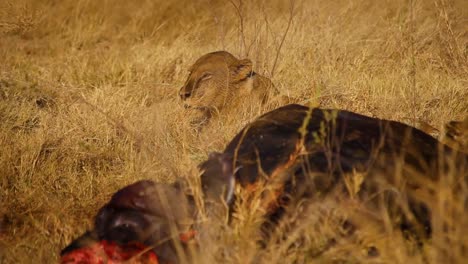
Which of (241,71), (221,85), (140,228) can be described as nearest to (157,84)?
(221,85)

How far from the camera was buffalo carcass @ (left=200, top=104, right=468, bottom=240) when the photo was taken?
3193 millimetres

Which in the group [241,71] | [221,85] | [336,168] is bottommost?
[221,85]

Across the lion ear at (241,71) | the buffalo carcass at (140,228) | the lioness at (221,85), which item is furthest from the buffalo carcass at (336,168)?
the lion ear at (241,71)

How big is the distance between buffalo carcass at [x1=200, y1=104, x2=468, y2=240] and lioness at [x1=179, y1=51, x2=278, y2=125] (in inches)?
92.3

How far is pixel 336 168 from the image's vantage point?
3322mm

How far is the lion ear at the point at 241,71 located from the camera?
6.11 m

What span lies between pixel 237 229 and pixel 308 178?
418mm

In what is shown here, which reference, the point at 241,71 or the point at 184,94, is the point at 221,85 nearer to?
the point at 241,71

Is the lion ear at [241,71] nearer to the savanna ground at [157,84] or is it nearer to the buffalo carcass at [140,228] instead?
the savanna ground at [157,84]

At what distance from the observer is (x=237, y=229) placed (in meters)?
3.03

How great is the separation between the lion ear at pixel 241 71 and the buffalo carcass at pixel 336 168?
2.45 metres

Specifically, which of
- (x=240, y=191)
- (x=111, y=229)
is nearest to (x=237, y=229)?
(x=240, y=191)

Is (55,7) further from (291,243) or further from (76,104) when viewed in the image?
(291,243)

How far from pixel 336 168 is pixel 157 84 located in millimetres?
3333
